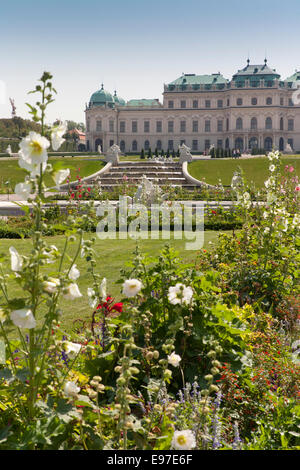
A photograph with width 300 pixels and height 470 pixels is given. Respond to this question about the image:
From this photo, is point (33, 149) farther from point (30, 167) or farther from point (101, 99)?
point (101, 99)

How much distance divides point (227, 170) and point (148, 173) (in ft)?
19.8

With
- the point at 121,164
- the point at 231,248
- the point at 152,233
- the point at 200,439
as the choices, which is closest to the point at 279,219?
the point at 231,248

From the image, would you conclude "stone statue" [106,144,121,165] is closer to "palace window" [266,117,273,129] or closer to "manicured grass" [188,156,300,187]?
"manicured grass" [188,156,300,187]

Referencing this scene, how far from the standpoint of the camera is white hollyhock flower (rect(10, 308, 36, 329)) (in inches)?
79.8

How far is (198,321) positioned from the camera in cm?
328

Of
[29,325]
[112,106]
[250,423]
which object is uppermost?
[112,106]

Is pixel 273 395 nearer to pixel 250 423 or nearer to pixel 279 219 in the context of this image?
pixel 250 423

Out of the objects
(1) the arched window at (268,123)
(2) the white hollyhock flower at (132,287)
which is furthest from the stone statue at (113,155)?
(1) the arched window at (268,123)

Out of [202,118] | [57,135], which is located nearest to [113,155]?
[57,135]

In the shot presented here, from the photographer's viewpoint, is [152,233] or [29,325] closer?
[29,325]

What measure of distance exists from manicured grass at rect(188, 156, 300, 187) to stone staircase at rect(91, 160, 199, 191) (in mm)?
1201

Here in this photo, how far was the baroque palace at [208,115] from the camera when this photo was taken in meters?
66.8

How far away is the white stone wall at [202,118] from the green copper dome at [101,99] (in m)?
1.41

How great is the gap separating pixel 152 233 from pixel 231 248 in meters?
5.37
